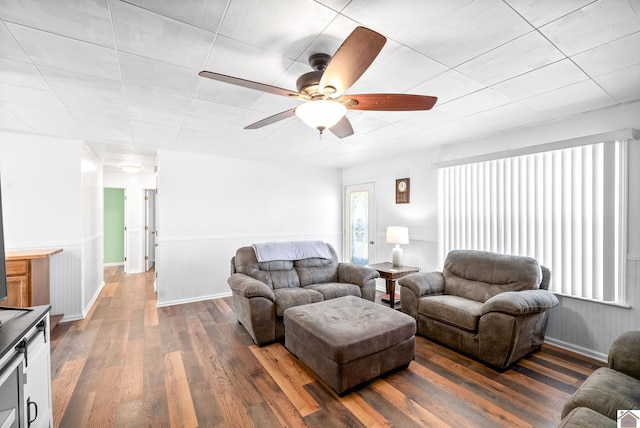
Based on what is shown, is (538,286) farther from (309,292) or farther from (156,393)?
(156,393)

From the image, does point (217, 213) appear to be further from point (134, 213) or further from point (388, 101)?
point (388, 101)

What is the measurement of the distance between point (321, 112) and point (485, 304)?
7.46 feet

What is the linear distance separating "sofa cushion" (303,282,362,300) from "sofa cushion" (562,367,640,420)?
2.26 metres

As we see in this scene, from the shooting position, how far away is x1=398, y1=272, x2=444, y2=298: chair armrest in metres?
3.25

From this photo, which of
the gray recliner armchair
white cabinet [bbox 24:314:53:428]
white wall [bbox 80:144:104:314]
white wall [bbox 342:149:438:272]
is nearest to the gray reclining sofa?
the gray recliner armchair

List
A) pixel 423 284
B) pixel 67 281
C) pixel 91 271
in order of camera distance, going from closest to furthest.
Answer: pixel 423 284
pixel 67 281
pixel 91 271

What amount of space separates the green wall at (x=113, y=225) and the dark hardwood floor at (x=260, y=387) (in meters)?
4.82

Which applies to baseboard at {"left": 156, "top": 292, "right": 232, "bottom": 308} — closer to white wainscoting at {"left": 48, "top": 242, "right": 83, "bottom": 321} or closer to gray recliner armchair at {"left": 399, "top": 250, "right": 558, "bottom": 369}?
white wainscoting at {"left": 48, "top": 242, "right": 83, "bottom": 321}

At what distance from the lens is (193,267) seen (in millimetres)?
4566

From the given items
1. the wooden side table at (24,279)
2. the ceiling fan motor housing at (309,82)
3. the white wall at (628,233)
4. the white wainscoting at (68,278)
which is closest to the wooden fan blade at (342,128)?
the ceiling fan motor housing at (309,82)

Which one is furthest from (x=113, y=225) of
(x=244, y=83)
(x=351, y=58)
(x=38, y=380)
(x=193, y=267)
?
(x=351, y=58)

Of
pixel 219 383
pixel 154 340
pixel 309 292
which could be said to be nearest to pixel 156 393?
pixel 219 383

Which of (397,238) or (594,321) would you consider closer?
(594,321)

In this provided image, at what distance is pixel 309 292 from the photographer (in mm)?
3318
